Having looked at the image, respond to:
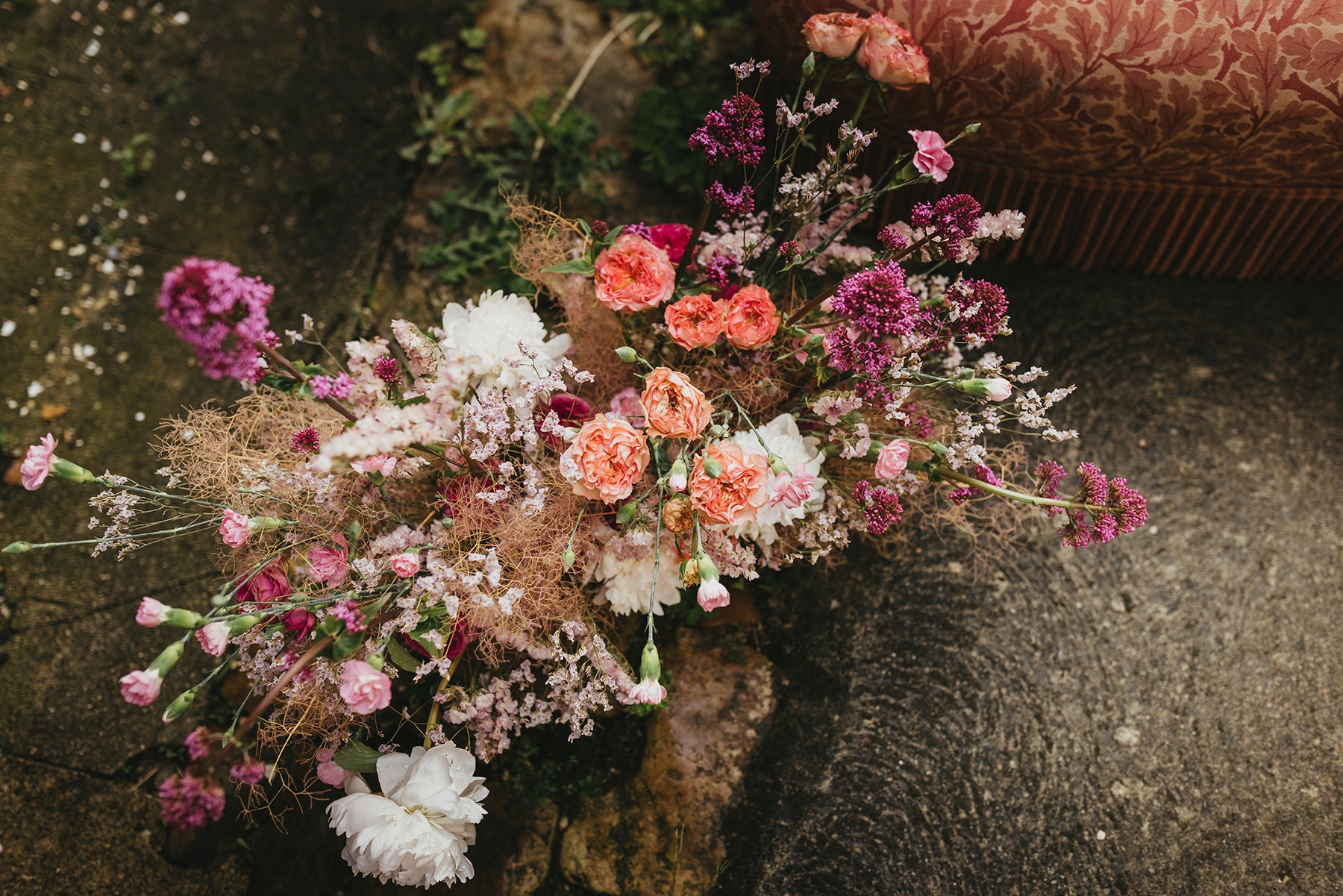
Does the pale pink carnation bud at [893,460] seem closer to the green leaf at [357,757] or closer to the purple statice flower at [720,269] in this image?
the purple statice flower at [720,269]

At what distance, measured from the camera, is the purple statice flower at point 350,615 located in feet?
2.91

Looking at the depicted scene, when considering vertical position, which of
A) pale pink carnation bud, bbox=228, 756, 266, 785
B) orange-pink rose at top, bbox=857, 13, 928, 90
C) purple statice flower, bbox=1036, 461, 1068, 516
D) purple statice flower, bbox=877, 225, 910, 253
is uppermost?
orange-pink rose at top, bbox=857, 13, 928, 90


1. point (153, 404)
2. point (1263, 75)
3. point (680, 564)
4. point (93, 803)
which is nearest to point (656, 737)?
point (680, 564)

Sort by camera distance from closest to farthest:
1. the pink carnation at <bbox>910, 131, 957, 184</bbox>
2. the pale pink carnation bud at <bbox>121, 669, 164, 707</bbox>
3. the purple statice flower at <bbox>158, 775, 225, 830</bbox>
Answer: the pale pink carnation bud at <bbox>121, 669, 164, 707</bbox>
the pink carnation at <bbox>910, 131, 957, 184</bbox>
the purple statice flower at <bbox>158, 775, 225, 830</bbox>

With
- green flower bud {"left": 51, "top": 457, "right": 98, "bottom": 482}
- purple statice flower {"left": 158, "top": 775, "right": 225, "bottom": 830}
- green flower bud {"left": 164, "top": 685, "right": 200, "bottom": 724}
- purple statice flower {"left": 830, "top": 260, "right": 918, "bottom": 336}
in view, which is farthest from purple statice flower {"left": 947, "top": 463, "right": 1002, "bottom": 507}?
purple statice flower {"left": 158, "top": 775, "right": 225, "bottom": 830}

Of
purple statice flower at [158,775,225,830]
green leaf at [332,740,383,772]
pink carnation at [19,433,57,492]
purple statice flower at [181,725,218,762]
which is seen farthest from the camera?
purple statice flower at [158,775,225,830]

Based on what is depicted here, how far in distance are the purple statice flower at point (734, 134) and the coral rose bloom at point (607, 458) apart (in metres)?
0.40

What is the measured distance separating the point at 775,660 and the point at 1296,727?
96 centimetres

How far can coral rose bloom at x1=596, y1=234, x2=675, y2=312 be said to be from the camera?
3.73 ft

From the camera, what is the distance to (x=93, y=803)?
1.54 meters

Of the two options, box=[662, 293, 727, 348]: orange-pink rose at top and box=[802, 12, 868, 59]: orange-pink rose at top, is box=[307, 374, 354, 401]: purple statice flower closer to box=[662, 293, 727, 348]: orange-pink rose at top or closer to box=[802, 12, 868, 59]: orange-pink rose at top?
box=[662, 293, 727, 348]: orange-pink rose at top

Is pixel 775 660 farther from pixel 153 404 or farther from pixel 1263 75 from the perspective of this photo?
pixel 153 404

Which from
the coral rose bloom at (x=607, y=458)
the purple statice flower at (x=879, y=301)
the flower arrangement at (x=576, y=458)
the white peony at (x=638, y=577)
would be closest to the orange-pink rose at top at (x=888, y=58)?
the flower arrangement at (x=576, y=458)

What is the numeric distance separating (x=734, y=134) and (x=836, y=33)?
0.19 metres
